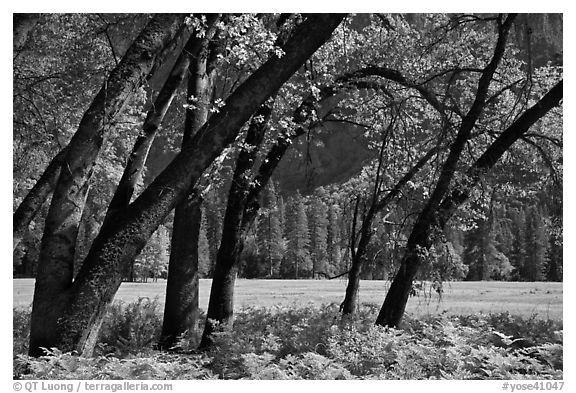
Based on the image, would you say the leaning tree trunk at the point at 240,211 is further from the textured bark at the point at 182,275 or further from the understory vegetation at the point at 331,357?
the understory vegetation at the point at 331,357

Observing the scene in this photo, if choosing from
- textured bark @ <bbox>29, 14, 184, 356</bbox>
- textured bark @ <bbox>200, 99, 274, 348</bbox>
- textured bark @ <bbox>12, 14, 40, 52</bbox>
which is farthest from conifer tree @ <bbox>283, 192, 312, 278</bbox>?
textured bark @ <bbox>29, 14, 184, 356</bbox>

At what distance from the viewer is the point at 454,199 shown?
9.35 meters

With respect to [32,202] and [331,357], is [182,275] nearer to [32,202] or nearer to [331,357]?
[32,202]

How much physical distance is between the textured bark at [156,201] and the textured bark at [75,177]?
28cm

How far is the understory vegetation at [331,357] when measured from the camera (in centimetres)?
578

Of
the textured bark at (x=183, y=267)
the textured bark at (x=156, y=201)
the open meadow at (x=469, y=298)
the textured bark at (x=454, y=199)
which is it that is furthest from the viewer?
the open meadow at (x=469, y=298)

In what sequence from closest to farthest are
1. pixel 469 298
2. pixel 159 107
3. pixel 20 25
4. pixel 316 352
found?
1. pixel 20 25
2. pixel 159 107
3. pixel 316 352
4. pixel 469 298

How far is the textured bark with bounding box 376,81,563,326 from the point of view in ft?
29.8

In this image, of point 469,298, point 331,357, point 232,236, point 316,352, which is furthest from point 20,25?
point 469,298

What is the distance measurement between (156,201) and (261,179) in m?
4.56

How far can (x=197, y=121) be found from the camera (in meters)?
9.58

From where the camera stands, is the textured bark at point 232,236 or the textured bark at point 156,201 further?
the textured bark at point 232,236

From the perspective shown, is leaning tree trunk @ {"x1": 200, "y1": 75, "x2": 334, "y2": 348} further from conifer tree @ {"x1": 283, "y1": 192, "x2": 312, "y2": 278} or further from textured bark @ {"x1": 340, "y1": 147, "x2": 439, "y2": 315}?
conifer tree @ {"x1": 283, "y1": 192, "x2": 312, "y2": 278}

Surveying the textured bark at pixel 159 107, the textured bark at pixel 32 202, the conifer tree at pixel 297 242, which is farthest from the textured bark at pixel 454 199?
the conifer tree at pixel 297 242
